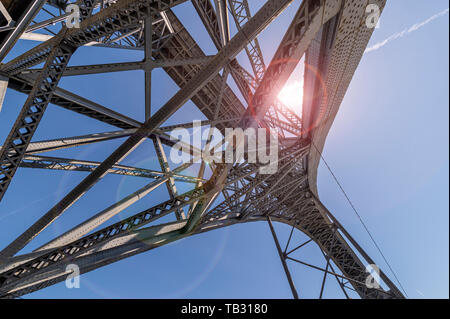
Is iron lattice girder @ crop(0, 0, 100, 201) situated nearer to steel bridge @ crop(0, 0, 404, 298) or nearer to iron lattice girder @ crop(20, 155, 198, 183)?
steel bridge @ crop(0, 0, 404, 298)

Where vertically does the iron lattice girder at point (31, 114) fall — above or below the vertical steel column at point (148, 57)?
below

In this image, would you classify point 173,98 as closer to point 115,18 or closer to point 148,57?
point 148,57

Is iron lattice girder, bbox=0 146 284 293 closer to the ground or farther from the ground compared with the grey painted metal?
closer to the ground

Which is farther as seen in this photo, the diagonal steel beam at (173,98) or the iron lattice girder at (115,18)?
the diagonal steel beam at (173,98)

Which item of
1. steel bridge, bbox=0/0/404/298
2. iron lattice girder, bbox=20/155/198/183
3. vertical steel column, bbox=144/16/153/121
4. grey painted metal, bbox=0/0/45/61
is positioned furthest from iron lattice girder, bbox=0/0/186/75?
iron lattice girder, bbox=20/155/198/183

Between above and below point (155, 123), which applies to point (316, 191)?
above

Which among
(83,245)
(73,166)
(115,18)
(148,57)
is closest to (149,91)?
(148,57)

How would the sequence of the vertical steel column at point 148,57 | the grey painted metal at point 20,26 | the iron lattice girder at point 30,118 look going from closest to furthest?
1. the iron lattice girder at point 30,118
2. the grey painted metal at point 20,26
3. the vertical steel column at point 148,57

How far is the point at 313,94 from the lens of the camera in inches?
289

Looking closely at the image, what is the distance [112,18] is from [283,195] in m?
12.2

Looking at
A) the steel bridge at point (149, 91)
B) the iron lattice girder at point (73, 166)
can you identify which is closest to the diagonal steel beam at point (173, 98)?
the steel bridge at point (149, 91)

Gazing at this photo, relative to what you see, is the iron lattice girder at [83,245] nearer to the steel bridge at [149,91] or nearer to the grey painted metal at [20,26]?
the steel bridge at [149,91]
